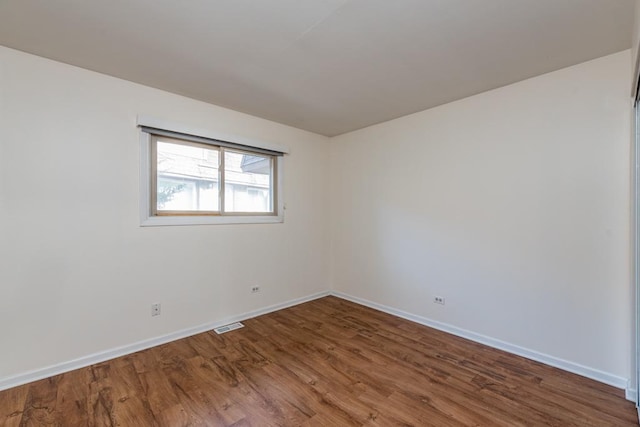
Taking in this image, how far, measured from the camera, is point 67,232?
2.17m

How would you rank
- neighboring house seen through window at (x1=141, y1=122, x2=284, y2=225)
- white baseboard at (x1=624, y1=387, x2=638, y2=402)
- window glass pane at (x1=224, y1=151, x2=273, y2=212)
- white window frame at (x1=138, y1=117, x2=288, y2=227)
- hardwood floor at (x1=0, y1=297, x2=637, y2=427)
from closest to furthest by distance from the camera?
hardwood floor at (x1=0, y1=297, x2=637, y2=427) → white baseboard at (x1=624, y1=387, x2=638, y2=402) → white window frame at (x1=138, y1=117, x2=288, y2=227) → neighboring house seen through window at (x1=141, y1=122, x2=284, y2=225) → window glass pane at (x1=224, y1=151, x2=273, y2=212)

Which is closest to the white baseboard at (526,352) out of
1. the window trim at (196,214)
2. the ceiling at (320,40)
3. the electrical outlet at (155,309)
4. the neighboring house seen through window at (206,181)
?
the window trim at (196,214)

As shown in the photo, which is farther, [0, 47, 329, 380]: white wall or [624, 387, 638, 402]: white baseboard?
[0, 47, 329, 380]: white wall

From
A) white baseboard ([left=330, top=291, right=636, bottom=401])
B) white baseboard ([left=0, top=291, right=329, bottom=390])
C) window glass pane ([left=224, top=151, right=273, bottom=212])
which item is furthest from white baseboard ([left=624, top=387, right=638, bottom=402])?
window glass pane ([left=224, top=151, right=273, bottom=212])

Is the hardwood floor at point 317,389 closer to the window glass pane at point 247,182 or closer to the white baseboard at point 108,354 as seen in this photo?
the white baseboard at point 108,354

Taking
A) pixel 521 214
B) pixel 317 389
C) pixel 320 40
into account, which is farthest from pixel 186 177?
pixel 521 214

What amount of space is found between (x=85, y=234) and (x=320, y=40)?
2.39 meters

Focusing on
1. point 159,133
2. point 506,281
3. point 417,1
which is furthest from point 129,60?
point 506,281

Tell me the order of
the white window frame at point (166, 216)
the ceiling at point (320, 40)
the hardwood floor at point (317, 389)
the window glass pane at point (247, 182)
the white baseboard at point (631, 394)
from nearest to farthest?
the ceiling at point (320, 40) → the hardwood floor at point (317, 389) → the white baseboard at point (631, 394) → the white window frame at point (166, 216) → the window glass pane at point (247, 182)

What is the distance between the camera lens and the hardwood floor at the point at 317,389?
169 cm

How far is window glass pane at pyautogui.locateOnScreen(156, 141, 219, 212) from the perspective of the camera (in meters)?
2.71

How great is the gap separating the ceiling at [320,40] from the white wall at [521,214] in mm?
346

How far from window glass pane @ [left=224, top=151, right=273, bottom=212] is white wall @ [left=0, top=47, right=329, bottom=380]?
0.30 m

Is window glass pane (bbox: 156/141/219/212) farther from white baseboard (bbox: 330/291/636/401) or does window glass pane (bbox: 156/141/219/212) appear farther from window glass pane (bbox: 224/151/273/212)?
white baseboard (bbox: 330/291/636/401)
